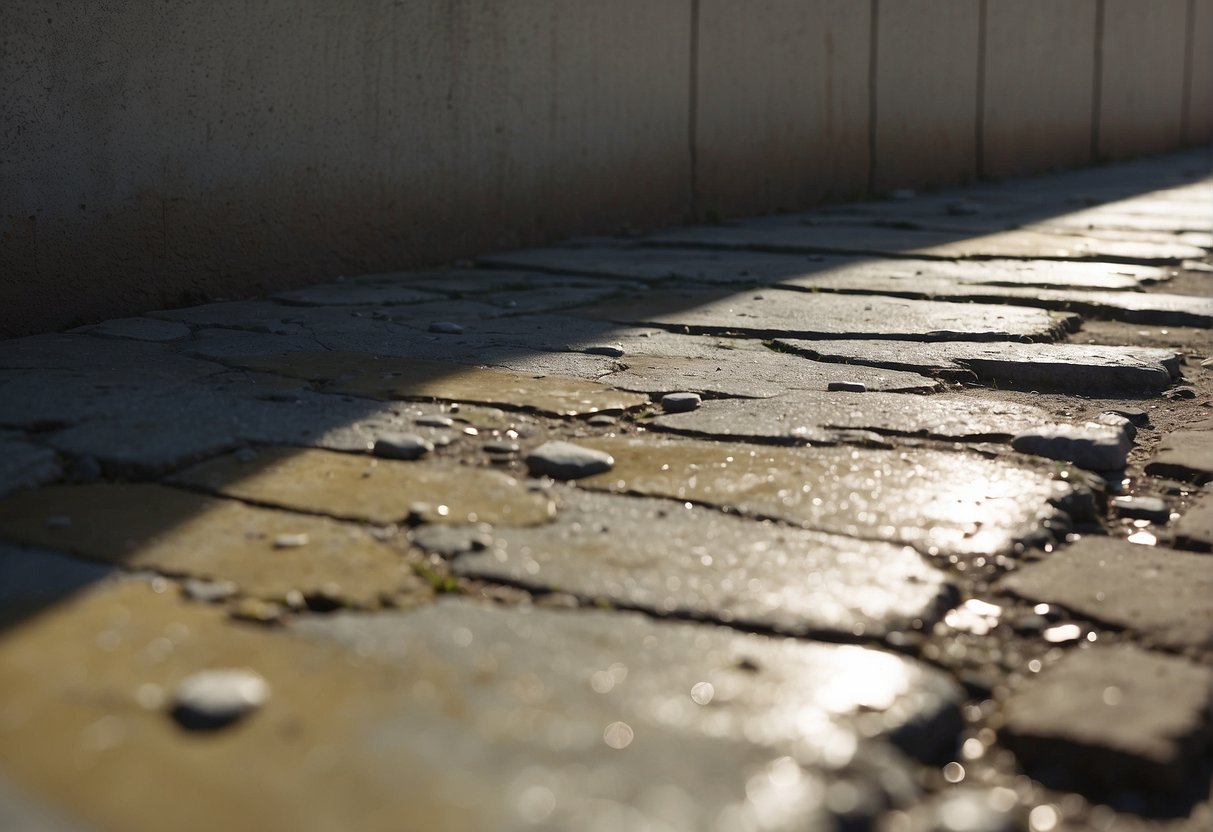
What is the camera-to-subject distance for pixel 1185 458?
2074 millimetres

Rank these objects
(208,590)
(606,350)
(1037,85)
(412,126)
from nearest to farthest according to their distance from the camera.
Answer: (208,590) < (606,350) < (412,126) < (1037,85)

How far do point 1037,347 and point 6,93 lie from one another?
7.42 feet

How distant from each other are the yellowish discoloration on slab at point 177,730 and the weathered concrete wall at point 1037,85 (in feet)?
22.6

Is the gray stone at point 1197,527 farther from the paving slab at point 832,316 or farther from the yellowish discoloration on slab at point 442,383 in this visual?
the paving slab at point 832,316

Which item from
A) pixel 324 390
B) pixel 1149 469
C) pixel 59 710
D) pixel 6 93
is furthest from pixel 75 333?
pixel 1149 469

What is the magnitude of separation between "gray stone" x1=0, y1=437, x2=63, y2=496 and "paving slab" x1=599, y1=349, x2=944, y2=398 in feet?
3.33

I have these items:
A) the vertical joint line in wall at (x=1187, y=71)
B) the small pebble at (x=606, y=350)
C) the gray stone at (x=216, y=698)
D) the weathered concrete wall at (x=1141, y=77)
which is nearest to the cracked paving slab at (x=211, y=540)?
the gray stone at (x=216, y=698)

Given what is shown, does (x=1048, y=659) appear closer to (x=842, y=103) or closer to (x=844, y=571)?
(x=844, y=571)

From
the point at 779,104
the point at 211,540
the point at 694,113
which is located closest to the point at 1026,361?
the point at 211,540

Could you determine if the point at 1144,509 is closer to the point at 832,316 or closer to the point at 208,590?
the point at 208,590

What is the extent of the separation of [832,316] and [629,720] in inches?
85.6

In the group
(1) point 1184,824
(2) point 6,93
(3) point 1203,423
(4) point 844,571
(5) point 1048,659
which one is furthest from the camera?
(2) point 6,93

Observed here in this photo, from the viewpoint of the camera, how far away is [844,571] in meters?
1.51

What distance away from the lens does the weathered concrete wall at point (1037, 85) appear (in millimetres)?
7551
